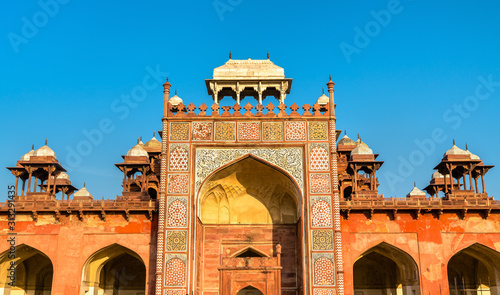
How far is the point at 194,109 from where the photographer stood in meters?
20.8

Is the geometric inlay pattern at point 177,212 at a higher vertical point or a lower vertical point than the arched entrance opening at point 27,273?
higher

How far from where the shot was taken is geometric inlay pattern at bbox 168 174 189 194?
65.3ft

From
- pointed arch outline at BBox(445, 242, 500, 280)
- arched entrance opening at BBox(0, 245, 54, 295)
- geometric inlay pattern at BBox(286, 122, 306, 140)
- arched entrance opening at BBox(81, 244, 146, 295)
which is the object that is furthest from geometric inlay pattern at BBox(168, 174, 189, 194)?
pointed arch outline at BBox(445, 242, 500, 280)

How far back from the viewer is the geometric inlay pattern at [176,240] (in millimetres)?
19297

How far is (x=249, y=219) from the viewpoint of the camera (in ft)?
72.5

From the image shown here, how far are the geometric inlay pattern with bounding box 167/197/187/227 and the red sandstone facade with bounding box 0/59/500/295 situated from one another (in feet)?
0.12

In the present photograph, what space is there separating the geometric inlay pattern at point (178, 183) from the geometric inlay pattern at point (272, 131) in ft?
10.9

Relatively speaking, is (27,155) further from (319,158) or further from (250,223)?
(319,158)

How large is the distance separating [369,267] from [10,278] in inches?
619

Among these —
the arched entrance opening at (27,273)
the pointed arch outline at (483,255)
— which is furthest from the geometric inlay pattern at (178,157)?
the pointed arch outline at (483,255)

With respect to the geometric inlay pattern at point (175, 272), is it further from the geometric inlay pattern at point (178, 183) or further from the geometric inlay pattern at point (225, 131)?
the geometric inlay pattern at point (225, 131)

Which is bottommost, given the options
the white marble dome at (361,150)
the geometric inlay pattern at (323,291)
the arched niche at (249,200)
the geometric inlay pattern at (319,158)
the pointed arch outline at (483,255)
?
the geometric inlay pattern at (323,291)

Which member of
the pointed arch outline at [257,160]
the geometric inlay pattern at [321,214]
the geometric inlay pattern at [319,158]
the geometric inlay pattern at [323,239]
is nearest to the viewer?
the geometric inlay pattern at [323,239]

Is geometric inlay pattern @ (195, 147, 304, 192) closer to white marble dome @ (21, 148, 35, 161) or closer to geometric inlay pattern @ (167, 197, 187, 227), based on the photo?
geometric inlay pattern @ (167, 197, 187, 227)
